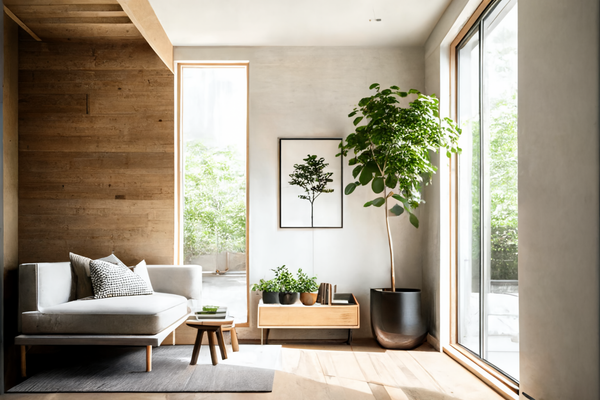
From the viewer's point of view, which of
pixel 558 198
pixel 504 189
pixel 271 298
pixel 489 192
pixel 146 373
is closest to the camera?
pixel 558 198

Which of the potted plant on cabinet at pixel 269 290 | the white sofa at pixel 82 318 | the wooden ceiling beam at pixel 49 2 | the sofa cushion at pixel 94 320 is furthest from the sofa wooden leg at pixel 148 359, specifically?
the wooden ceiling beam at pixel 49 2

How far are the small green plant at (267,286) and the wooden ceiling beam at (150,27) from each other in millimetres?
2259

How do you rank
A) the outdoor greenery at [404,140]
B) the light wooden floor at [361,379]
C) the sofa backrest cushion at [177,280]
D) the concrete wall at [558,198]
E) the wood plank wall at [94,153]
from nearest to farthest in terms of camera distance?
the concrete wall at [558,198], the light wooden floor at [361,379], the outdoor greenery at [404,140], the sofa backrest cushion at [177,280], the wood plank wall at [94,153]

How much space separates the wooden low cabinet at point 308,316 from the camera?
13.1 ft

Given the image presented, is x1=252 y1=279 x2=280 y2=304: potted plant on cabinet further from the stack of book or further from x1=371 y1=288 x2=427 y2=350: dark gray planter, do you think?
x1=371 y1=288 x2=427 y2=350: dark gray planter

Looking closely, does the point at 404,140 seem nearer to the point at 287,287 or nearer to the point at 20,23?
the point at 287,287

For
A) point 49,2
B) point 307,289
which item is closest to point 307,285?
point 307,289

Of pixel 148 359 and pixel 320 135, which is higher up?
pixel 320 135

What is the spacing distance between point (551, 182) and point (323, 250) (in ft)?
8.53

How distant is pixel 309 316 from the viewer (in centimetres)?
398

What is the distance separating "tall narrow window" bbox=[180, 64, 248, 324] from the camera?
4520mm

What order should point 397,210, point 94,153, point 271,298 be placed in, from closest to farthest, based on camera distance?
point 397,210 < point 271,298 < point 94,153

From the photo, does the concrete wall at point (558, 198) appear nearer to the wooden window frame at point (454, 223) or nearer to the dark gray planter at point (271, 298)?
the wooden window frame at point (454, 223)

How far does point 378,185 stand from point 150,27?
234cm
